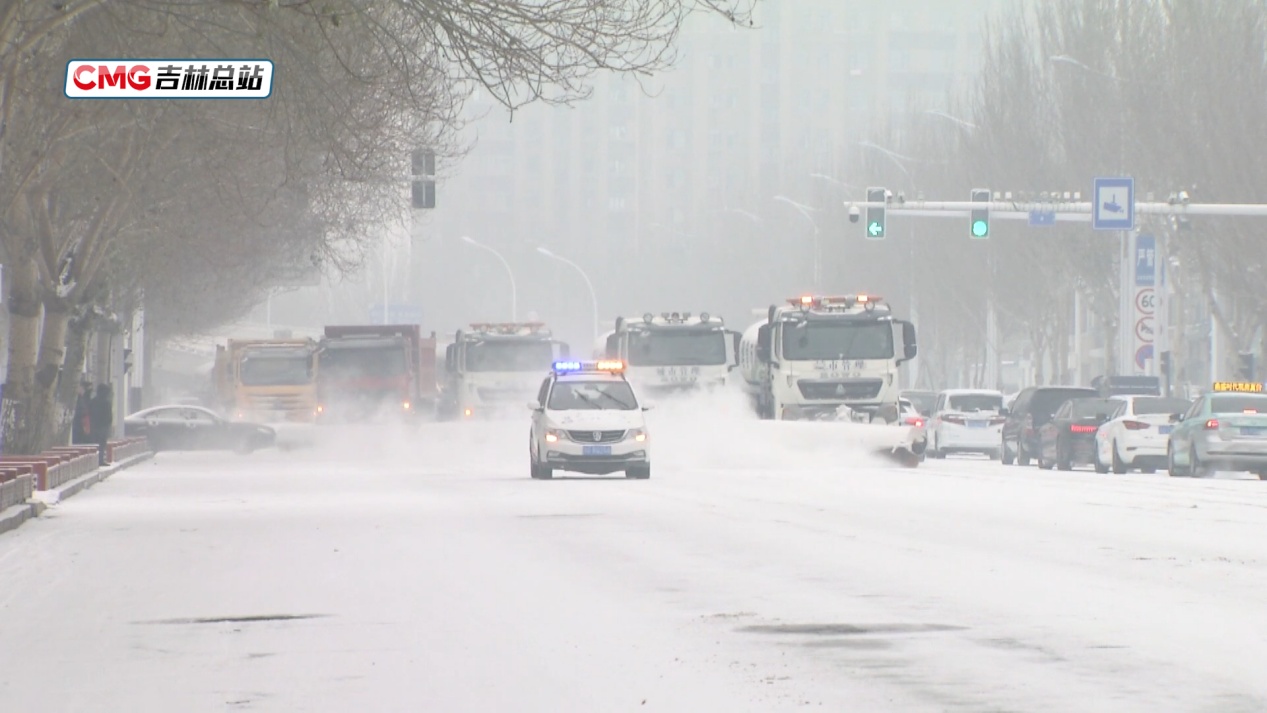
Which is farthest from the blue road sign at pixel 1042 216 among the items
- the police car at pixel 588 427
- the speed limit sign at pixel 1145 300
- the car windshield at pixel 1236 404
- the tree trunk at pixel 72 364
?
the tree trunk at pixel 72 364

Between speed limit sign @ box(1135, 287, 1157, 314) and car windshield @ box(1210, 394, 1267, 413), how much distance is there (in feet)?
73.2

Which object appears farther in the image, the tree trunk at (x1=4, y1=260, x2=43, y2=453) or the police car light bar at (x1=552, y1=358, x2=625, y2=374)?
the tree trunk at (x1=4, y1=260, x2=43, y2=453)

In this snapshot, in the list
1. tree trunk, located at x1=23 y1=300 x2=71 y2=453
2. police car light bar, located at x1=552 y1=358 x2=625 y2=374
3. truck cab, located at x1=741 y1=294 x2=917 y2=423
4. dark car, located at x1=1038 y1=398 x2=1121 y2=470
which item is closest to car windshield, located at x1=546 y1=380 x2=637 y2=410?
police car light bar, located at x1=552 y1=358 x2=625 y2=374

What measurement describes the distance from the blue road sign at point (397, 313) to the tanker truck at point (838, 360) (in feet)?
326

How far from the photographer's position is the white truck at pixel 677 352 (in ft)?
158

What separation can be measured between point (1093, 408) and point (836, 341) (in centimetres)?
578

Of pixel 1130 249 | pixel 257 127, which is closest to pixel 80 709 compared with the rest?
pixel 257 127

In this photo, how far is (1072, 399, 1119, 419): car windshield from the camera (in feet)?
143

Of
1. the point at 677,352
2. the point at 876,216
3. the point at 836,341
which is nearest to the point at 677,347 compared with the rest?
the point at 677,352

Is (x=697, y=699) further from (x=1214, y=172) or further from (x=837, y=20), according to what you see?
(x=837, y=20)

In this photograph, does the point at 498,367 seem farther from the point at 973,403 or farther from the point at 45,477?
the point at 45,477

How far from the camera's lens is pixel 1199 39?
54.7 meters

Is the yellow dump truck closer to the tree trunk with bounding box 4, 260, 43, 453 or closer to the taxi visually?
the tree trunk with bounding box 4, 260, 43, 453

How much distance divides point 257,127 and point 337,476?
7.27 meters
